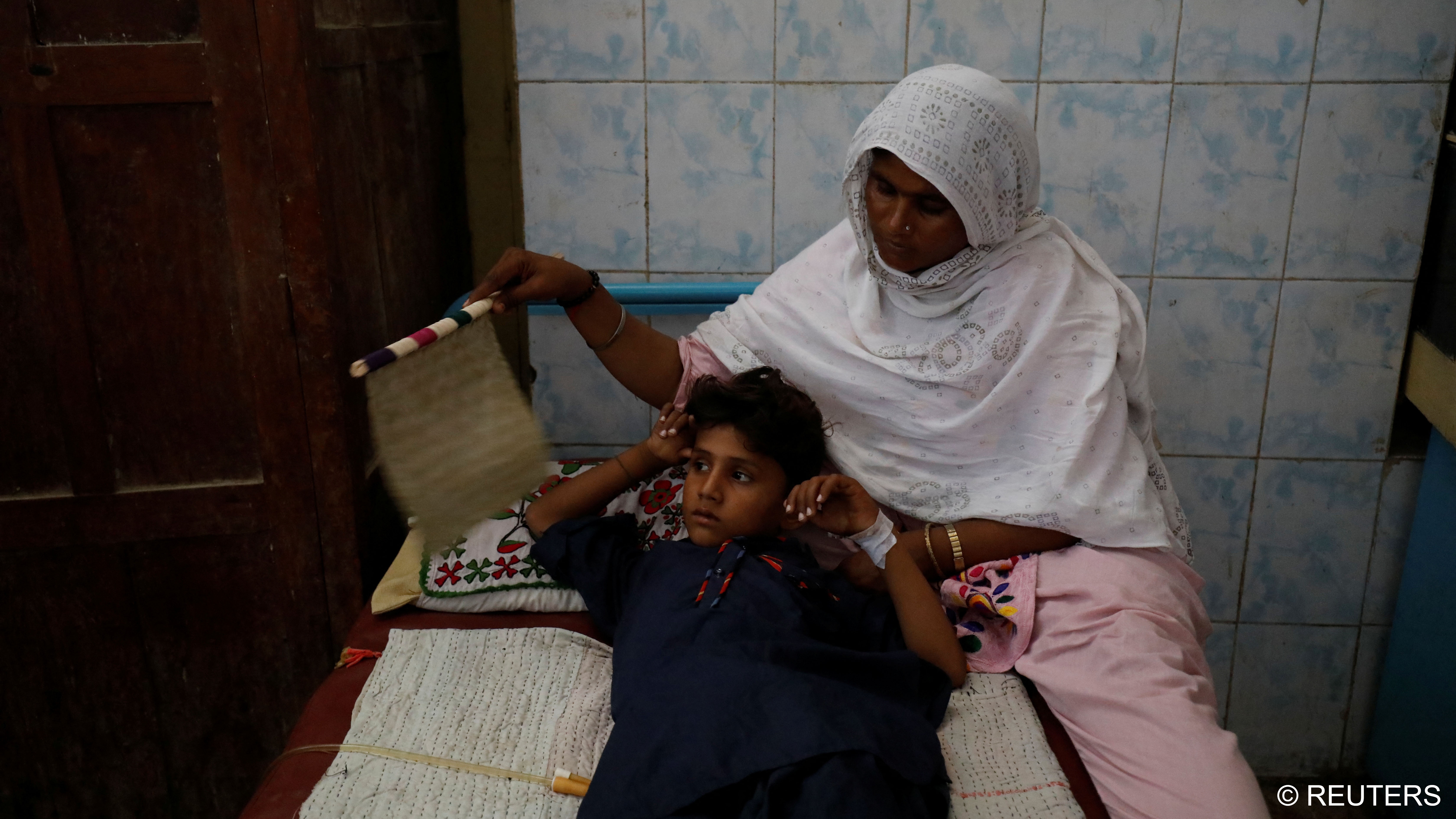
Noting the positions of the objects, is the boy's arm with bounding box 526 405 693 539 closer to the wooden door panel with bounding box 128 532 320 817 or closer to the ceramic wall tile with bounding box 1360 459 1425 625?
the wooden door panel with bounding box 128 532 320 817

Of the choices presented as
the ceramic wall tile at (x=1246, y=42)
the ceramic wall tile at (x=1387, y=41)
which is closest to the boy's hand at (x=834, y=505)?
the ceramic wall tile at (x=1246, y=42)

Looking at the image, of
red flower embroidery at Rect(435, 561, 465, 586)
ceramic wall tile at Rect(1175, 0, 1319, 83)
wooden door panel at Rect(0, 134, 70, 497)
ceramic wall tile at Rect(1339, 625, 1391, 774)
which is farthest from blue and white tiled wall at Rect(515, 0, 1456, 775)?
wooden door panel at Rect(0, 134, 70, 497)

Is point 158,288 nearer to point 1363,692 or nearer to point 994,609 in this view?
point 994,609

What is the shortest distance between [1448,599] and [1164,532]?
109 centimetres

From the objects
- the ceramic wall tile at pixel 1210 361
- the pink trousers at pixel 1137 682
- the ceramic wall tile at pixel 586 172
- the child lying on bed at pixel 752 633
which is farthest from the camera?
the ceramic wall tile at pixel 1210 361

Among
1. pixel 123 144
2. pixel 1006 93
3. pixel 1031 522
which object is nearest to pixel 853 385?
pixel 1031 522

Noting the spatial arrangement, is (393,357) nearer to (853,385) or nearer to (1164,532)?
(853,385)

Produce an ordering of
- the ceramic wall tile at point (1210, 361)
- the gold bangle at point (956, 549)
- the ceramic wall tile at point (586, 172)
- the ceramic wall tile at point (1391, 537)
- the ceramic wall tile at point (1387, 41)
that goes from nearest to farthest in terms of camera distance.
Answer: the gold bangle at point (956, 549) < the ceramic wall tile at point (1387, 41) < the ceramic wall tile at point (586, 172) < the ceramic wall tile at point (1210, 361) < the ceramic wall tile at point (1391, 537)

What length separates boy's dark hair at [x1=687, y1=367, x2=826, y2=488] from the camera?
1.63 metres

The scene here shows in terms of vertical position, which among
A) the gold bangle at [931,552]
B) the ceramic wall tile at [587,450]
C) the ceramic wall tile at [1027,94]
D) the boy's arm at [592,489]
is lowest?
the ceramic wall tile at [587,450]

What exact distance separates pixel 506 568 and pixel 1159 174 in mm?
1539

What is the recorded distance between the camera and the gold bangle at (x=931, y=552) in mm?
1720

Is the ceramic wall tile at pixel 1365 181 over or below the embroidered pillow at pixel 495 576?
over

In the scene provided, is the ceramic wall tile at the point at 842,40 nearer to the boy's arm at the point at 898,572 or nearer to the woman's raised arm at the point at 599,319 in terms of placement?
the woman's raised arm at the point at 599,319
